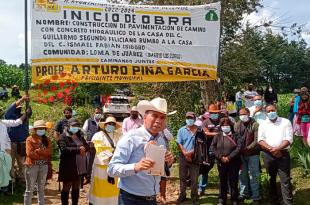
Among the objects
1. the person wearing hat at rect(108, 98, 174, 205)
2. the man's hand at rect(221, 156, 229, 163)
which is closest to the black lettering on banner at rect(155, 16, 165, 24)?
the man's hand at rect(221, 156, 229, 163)

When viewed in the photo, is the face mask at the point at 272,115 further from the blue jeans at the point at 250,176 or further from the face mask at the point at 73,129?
the face mask at the point at 73,129

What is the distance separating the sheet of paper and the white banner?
5.06m

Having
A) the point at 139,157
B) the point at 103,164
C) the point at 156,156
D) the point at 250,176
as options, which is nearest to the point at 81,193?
the point at 103,164

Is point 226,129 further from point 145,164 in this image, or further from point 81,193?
point 145,164

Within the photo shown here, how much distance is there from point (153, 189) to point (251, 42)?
47.2 ft

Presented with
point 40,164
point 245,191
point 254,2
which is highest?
point 254,2

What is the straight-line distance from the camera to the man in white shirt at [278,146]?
7633mm

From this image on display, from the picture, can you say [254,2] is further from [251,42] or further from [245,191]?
[245,191]

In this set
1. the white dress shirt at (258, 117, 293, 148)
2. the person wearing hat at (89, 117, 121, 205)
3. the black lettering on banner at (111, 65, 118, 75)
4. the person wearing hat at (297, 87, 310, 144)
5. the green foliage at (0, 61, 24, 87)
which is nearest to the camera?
the person wearing hat at (89, 117, 121, 205)

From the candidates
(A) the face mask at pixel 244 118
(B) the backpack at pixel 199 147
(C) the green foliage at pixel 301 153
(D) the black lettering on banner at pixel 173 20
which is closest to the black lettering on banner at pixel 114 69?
(D) the black lettering on banner at pixel 173 20

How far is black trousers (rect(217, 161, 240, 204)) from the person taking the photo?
8.04m

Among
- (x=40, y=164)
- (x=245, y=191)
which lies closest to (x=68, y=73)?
(x=40, y=164)

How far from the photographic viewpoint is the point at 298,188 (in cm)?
866

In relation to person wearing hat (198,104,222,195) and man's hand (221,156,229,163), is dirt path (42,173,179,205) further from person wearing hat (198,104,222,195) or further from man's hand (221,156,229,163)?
man's hand (221,156,229,163)
